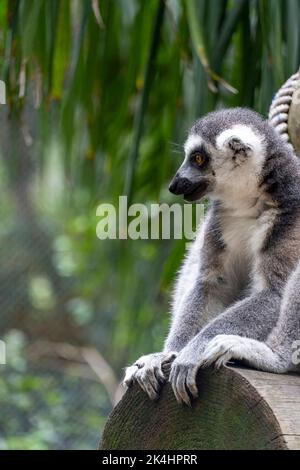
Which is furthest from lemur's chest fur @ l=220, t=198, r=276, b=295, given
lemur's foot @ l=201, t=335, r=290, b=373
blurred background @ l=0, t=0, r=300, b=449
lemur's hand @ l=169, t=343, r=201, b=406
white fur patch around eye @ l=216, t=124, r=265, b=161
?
blurred background @ l=0, t=0, r=300, b=449

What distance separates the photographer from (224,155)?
302 cm

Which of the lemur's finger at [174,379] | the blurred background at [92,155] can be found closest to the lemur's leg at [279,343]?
the lemur's finger at [174,379]

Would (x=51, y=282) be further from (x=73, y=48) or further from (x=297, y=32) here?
(x=297, y=32)

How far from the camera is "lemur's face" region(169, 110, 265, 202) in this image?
290 cm

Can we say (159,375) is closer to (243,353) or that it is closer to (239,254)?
(243,353)

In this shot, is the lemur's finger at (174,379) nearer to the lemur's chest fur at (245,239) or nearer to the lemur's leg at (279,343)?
the lemur's leg at (279,343)

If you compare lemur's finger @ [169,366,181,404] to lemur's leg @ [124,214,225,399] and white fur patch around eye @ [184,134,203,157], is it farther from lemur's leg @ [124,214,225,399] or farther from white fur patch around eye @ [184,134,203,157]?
white fur patch around eye @ [184,134,203,157]

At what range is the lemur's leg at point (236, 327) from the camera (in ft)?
7.64

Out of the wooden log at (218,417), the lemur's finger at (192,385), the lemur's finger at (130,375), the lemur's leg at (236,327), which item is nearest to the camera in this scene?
the wooden log at (218,417)

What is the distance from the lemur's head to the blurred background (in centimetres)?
58

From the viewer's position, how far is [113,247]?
21.4ft

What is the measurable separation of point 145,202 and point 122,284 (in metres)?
0.80

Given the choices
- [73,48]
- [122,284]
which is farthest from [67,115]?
[122,284]

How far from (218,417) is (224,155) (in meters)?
1.10
